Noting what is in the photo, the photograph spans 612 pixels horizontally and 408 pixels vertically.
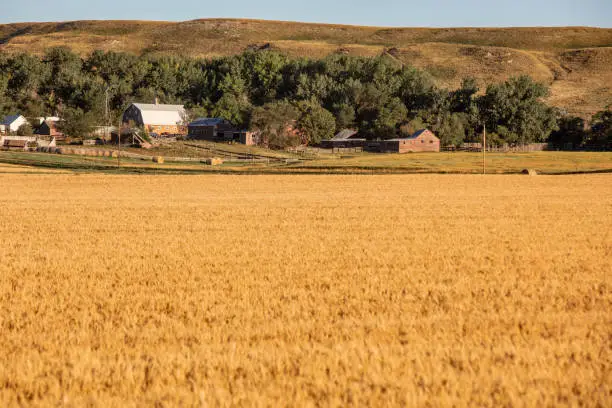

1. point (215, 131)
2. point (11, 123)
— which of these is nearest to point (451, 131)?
point (215, 131)

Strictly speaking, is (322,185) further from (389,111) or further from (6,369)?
(389,111)

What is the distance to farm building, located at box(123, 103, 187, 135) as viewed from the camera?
155m

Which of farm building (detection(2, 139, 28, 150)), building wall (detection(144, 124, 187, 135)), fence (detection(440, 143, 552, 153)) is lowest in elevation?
fence (detection(440, 143, 552, 153))

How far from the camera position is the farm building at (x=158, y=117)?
154625mm

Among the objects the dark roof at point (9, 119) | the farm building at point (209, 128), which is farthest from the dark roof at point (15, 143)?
the dark roof at point (9, 119)

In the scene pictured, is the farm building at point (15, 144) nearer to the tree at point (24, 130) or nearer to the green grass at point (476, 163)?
the tree at point (24, 130)

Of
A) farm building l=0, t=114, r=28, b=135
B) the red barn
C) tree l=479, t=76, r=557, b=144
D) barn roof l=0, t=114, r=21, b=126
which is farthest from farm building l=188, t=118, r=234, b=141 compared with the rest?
tree l=479, t=76, r=557, b=144

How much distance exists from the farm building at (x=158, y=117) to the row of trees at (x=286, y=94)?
14.3 feet

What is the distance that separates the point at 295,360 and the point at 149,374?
1575 mm

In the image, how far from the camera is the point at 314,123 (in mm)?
142875

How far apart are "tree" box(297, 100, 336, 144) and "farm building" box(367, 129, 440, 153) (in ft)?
39.6

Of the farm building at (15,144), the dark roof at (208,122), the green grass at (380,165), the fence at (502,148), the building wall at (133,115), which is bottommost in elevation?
the fence at (502,148)

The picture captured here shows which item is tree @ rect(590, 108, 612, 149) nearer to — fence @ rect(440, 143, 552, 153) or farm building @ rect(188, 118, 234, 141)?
fence @ rect(440, 143, 552, 153)

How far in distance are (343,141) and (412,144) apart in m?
15.5
